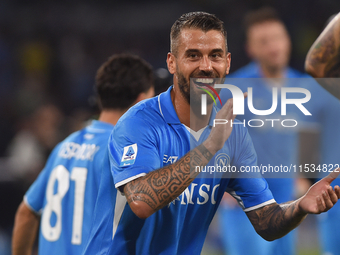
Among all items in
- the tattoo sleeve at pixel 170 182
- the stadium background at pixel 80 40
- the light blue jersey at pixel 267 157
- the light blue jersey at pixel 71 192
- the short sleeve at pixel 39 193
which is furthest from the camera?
the stadium background at pixel 80 40

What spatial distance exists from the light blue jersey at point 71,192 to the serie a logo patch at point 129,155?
1048mm

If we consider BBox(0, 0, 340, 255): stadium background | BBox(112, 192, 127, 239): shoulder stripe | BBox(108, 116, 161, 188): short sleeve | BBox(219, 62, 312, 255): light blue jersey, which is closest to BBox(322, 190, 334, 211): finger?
BBox(108, 116, 161, 188): short sleeve

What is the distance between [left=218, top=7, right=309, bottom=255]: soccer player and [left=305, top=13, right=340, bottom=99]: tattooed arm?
2.02 meters

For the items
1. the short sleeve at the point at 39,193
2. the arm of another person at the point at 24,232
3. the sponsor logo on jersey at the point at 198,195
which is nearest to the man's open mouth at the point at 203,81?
the sponsor logo on jersey at the point at 198,195

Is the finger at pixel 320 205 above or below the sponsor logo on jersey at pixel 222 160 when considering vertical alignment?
below

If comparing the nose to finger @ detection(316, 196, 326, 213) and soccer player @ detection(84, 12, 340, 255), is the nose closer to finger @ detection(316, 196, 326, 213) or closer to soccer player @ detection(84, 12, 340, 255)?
soccer player @ detection(84, 12, 340, 255)

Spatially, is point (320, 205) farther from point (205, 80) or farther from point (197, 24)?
point (197, 24)

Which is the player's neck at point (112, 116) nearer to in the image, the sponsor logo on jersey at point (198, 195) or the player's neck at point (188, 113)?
the player's neck at point (188, 113)

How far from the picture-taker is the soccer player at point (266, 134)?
16.1ft

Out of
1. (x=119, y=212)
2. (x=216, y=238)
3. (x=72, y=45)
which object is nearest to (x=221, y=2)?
(x=72, y=45)

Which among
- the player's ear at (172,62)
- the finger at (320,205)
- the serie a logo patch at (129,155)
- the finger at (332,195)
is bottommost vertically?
the finger at (320,205)

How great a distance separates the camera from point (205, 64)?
2395 millimetres

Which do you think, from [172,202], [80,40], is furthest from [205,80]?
[80,40]

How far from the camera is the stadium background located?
1102 cm
